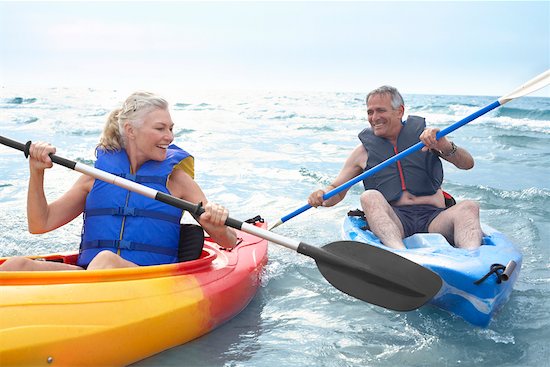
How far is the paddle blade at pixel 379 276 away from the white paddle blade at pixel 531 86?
3.50 ft

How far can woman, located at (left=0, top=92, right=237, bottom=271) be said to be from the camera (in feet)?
9.23

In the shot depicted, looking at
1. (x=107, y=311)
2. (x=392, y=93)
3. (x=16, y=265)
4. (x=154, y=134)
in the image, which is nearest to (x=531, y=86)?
(x=392, y=93)

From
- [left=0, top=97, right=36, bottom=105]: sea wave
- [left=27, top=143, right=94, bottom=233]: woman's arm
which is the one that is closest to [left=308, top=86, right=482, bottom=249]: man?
[left=27, top=143, right=94, bottom=233]: woman's arm

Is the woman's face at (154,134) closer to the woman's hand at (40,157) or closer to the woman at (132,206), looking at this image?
the woman at (132,206)

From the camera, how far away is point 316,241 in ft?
16.3

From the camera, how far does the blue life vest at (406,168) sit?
3.93m

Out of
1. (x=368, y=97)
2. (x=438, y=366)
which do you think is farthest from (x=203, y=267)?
(x=368, y=97)

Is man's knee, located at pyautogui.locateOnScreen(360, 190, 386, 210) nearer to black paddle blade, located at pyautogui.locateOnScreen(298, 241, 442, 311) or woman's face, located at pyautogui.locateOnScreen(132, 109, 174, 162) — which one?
black paddle blade, located at pyautogui.locateOnScreen(298, 241, 442, 311)

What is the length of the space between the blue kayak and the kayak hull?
40.2 inches

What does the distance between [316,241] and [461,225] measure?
1673mm

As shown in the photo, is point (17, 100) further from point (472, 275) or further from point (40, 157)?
point (472, 275)

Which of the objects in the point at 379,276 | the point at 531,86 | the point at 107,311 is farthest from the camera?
the point at 531,86

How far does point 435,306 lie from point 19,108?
64.5ft

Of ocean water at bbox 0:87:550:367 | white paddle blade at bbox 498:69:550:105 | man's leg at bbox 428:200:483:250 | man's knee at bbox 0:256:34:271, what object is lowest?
ocean water at bbox 0:87:550:367
